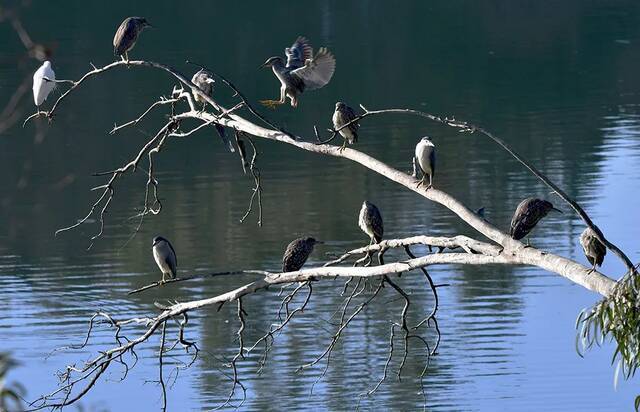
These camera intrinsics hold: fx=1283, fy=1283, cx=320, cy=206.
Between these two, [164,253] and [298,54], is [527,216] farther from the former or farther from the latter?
[164,253]

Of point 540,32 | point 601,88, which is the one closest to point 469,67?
point 601,88

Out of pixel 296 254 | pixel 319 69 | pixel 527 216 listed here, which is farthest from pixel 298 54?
pixel 527 216

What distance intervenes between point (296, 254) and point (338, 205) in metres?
10.4

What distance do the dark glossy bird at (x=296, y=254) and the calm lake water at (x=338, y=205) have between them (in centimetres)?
203

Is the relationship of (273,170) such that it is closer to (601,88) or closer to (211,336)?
(211,336)

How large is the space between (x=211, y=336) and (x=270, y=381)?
67.2 inches

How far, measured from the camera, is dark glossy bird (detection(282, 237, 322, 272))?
8.94 meters

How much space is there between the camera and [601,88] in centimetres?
2997

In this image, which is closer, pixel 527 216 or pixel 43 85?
pixel 527 216

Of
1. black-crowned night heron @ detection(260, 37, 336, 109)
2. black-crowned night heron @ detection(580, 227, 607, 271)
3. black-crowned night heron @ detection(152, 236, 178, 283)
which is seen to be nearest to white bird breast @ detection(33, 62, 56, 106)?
black-crowned night heron @ detection(152, 236, 178, 283)

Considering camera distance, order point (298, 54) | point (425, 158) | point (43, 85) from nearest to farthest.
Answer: point (425, 158)
point (298, 54)
point (43, 85)

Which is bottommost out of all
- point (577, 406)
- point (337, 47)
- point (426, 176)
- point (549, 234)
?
point (577, 406)

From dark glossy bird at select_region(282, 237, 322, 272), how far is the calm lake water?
2027mm

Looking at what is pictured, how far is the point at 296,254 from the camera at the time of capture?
8992 millimetres
